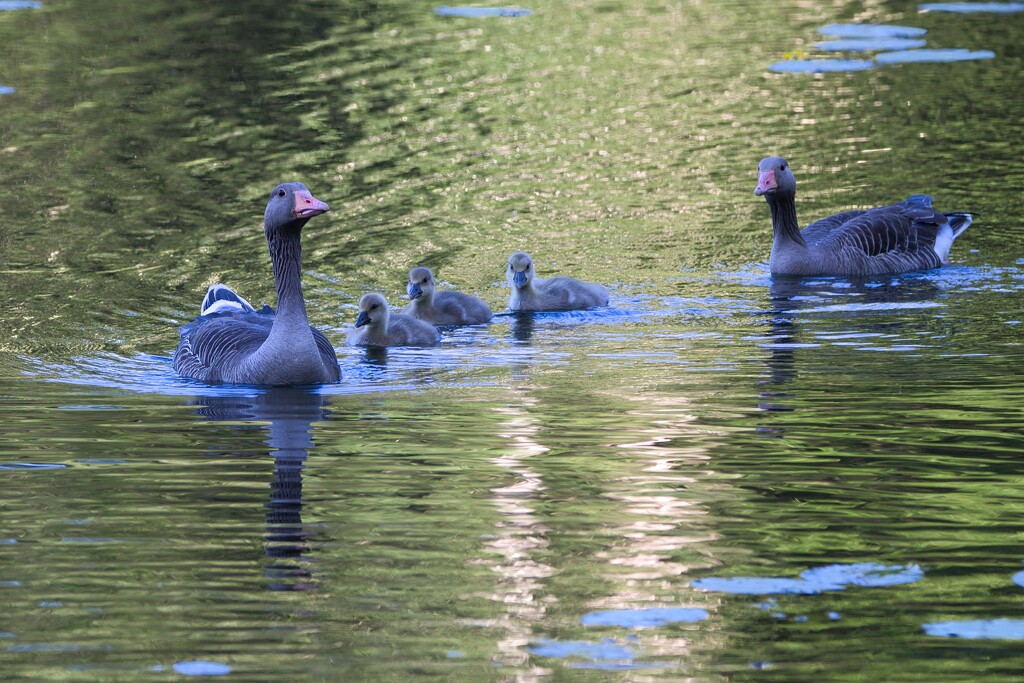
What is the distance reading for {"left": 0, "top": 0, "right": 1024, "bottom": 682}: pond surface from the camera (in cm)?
723

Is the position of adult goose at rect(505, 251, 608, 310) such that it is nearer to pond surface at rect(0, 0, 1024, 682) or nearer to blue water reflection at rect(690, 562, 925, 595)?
pond surface at rect(0, 0, 1024, 682)

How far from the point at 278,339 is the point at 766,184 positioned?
21.0ft

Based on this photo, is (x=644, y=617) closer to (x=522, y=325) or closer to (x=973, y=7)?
(x=522, y=325)

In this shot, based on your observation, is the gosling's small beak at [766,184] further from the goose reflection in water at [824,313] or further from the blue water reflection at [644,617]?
the blue water reflection at [644,617]

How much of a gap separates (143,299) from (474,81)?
509 inches

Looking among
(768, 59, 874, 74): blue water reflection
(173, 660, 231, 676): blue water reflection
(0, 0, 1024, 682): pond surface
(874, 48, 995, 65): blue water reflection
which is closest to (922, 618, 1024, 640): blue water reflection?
(0, 0, 1024, 682): pond surface

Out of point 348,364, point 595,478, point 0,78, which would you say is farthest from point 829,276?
point 0,78

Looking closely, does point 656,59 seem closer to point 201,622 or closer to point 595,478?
point 595,478

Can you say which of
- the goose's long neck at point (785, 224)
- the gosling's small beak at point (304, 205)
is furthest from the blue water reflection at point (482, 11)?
the gosling's small beak at point (304, 205)

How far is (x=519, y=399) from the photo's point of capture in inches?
457

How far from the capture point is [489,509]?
348 inches

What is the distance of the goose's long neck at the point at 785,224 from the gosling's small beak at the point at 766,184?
0.60ft

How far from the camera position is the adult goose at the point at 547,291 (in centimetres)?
1494

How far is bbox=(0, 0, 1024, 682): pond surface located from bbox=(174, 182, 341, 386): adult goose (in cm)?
22
